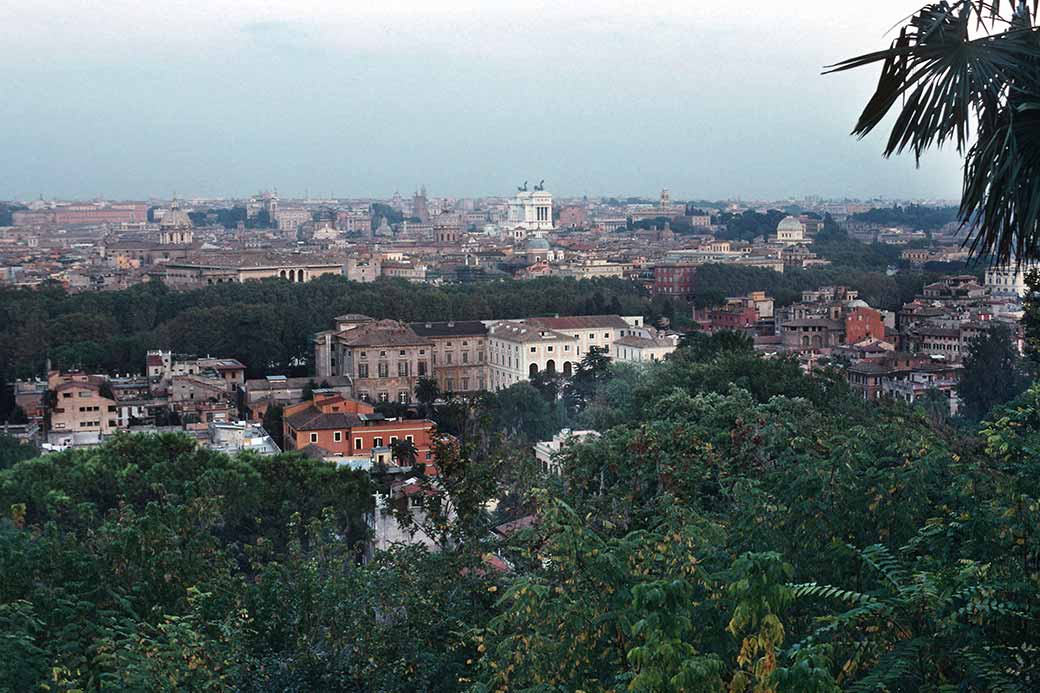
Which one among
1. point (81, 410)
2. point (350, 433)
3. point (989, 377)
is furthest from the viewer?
point (81, 410)

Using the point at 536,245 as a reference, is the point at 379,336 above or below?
below

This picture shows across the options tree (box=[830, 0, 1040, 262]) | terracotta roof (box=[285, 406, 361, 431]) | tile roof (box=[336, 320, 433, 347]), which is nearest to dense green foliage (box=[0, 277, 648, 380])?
tile roof (box=[336, 320, 433, 347])

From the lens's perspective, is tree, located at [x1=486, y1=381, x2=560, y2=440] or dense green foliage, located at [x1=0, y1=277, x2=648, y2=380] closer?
tree, located at [x1=486, y1=381, x2=560, y2=440]

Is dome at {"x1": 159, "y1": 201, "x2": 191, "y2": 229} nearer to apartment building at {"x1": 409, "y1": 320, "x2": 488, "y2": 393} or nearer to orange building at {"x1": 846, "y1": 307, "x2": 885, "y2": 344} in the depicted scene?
apartment building at {"x1": 409, "y1": 320, "x2": 488, "y2": 393}

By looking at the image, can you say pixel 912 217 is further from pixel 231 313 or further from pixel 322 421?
pixel 322 421

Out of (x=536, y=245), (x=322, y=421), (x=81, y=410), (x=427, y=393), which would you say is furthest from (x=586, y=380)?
(x=536, y=245)
